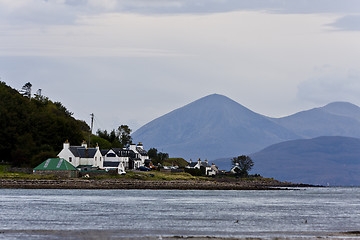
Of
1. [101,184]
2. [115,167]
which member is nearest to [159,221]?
[101,184]

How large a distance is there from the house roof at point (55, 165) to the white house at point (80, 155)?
25.1ft

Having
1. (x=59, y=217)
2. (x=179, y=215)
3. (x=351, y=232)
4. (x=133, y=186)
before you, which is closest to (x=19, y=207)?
(x=59, y=217)

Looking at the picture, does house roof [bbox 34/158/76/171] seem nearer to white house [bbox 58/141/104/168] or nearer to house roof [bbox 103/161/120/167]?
white house [bbox 58/141/104/168]

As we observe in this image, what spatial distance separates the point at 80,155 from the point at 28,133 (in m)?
11.9

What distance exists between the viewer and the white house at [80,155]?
139625mm

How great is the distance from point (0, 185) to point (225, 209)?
51106mm

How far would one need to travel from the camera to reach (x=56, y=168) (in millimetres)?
130250

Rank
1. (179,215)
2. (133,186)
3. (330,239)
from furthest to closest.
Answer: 1. (133,186)
2. (179,215)
3. (330,239)

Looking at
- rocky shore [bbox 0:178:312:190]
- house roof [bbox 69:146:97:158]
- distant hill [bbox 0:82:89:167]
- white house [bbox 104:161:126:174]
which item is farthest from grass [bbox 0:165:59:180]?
white house [bbox 104:161:126:174]

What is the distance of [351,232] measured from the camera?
5116 centimetres

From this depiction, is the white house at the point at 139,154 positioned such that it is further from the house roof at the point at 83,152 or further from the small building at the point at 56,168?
the small building at the point at 56,168

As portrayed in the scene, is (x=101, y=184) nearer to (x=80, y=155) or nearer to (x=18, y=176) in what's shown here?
(x=18, y=176)

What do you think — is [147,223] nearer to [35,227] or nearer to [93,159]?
A: [35,227]

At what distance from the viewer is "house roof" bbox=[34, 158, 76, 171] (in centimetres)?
12975
